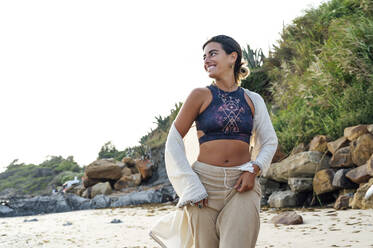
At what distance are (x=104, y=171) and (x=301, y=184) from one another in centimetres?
944

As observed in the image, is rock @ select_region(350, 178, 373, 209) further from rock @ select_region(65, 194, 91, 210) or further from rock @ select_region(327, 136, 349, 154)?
rock @ select_region(65, 194, 91, 210)

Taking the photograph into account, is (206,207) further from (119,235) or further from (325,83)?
(325,83)

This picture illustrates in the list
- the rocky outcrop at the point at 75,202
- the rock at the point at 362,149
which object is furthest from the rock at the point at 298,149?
the rocky outcrop at the point at 75,202

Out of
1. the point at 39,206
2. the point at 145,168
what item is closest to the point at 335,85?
the point at 145,168

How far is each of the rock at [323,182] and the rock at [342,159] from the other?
18cm

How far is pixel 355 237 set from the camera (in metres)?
3.61

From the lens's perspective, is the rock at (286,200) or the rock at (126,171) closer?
the rock at (286,200)

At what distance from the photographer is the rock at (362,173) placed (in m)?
5.51

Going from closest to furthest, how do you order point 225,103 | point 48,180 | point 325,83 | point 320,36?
point 225,103, point 325,83, point 320,36, point 48,180

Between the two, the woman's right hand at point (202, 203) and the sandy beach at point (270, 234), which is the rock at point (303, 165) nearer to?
the sandy beach at point (270, 234)

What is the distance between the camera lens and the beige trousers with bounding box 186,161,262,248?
2.04 metres

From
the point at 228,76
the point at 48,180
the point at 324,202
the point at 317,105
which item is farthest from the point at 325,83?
the point at 48,180

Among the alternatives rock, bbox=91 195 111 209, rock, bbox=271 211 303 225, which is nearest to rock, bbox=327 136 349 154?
rock, bbox=271 211 303 225

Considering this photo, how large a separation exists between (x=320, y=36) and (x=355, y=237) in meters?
8.35
